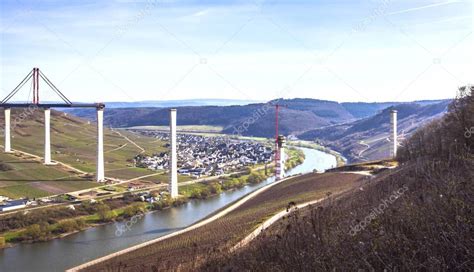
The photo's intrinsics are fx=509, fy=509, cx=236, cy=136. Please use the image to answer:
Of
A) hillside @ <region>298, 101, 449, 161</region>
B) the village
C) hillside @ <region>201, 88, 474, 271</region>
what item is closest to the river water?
hillside @ <region>201, 88, 474, 271</region>

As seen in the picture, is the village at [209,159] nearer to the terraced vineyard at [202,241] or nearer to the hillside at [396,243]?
the terraced vineyard at [202,241]

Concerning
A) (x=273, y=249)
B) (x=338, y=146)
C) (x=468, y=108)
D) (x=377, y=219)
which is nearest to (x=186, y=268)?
(x=273, y=249)

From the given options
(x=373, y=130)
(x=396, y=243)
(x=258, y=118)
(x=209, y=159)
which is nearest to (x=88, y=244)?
(x=396, y=243)

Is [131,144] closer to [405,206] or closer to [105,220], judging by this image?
[105,220]

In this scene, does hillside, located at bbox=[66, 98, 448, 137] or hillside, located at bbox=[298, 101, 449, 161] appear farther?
hillside, located at bbox=[66, 98, 448, 137]

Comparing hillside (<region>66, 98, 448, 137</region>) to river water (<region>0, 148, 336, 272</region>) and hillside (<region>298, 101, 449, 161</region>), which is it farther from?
river water (<region>0, 148, 336, 272</region>)

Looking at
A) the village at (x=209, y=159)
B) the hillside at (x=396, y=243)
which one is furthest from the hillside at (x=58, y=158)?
the hillside at (x=396, y=243)

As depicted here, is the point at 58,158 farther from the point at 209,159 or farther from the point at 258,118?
the point at 258,118
